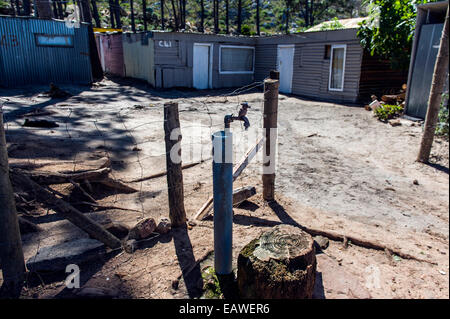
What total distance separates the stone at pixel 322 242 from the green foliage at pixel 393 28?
1049 centimetres

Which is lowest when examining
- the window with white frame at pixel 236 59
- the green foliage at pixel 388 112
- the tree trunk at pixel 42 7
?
the green foliage at pixel 388 112

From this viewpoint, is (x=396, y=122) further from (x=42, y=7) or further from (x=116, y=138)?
(x=42, y=7)

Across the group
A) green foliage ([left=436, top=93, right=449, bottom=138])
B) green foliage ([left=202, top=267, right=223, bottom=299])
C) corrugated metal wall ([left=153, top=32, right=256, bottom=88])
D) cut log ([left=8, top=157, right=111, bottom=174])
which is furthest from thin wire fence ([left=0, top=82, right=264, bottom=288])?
corrugated metal wall ([left=153, top=32, right=256, bottom=88])

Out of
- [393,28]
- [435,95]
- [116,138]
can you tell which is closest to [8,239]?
[116,138]

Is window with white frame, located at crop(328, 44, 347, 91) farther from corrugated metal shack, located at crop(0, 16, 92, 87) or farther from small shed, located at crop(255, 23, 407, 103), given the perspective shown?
corrugated metal shack, located at crop(0, 16, 92, 87)

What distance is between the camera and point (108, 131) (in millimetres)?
8352

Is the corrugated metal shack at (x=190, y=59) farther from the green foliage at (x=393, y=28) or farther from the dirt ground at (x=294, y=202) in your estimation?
the green foliage at (x=393, y=28)

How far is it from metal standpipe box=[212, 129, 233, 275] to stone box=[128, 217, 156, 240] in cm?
91

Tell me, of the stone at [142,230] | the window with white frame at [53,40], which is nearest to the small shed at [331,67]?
the window with white frame at [53,40]

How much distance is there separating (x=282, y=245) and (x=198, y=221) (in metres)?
1.49

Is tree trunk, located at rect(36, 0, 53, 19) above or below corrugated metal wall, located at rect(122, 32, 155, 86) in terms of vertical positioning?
above

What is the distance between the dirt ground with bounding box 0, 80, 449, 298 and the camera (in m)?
2.82

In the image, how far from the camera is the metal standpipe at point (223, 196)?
2.50m

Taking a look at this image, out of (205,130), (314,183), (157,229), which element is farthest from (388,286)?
(205,130)
